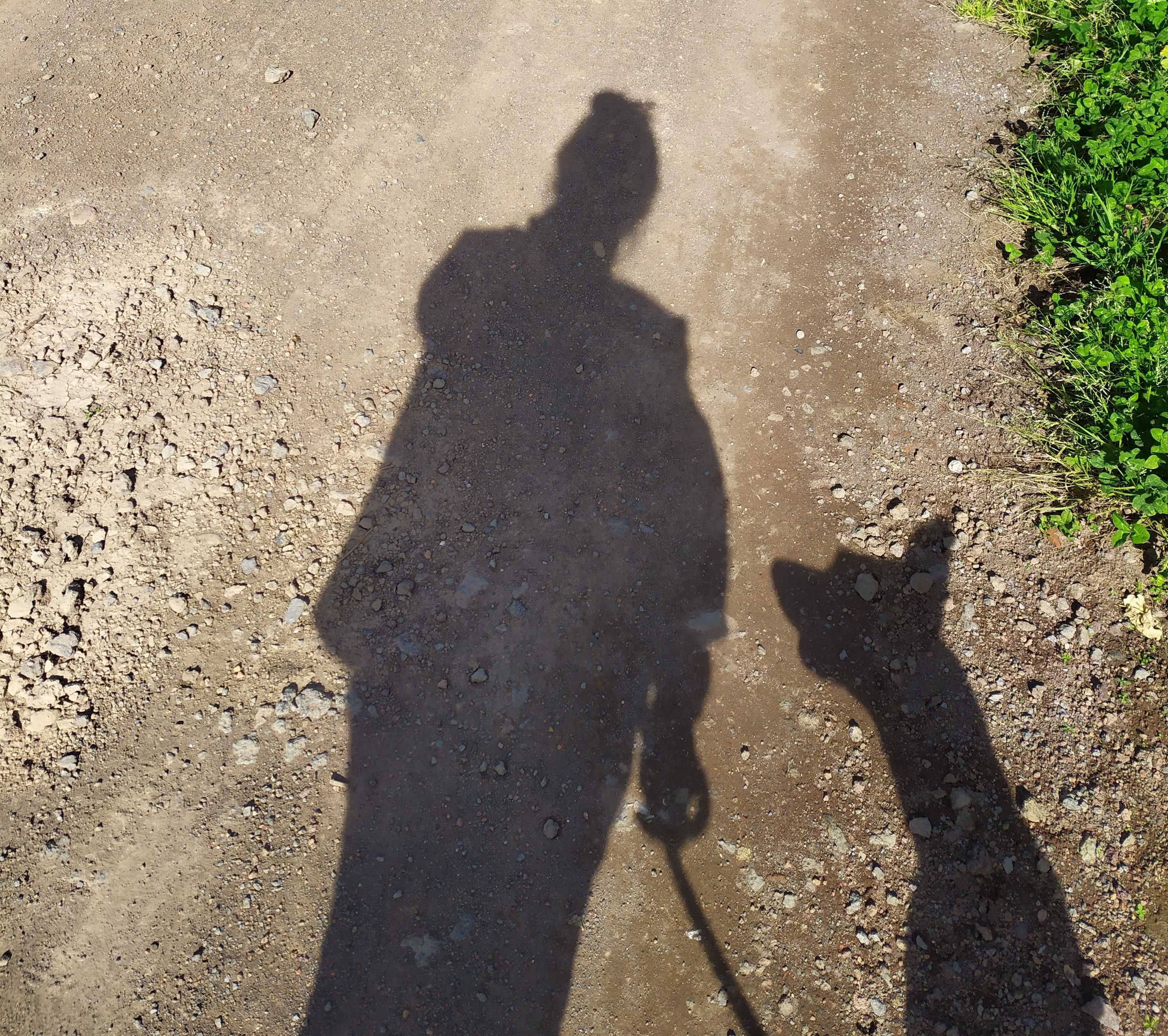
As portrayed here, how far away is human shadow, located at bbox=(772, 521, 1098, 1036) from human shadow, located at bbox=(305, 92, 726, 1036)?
0.62 meters

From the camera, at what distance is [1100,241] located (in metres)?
4.30

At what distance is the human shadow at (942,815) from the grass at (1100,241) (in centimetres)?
90

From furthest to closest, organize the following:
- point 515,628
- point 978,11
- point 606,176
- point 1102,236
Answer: point 978,11, point 606,176, point 1102,236, point 515,628

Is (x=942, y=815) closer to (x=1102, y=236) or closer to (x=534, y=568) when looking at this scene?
(x=534, y=568)

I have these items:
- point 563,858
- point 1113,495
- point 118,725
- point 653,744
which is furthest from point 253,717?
point 1113,495

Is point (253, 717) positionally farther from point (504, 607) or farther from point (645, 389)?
point (645, 389)

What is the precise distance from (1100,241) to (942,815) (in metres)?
3.30

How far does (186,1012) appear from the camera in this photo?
9.43 ft

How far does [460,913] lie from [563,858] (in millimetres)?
451

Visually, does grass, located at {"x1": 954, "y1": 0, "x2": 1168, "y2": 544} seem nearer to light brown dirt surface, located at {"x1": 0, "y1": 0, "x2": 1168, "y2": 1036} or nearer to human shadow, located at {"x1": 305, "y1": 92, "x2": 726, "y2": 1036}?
light brown dirt surface, located at {"x1": 0, "y1": 0, "x2": 1168, "y2": 1036}

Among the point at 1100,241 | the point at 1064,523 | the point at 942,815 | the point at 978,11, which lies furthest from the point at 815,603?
the point at 978,11

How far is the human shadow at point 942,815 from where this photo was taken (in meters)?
2.90

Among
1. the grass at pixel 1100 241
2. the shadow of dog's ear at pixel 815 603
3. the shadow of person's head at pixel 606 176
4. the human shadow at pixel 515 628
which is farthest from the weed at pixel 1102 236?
the shadow of person's head at pixel 606 176

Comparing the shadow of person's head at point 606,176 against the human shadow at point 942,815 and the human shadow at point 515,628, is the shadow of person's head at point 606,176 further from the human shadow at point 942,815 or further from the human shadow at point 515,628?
the human shadow at point 942,815
